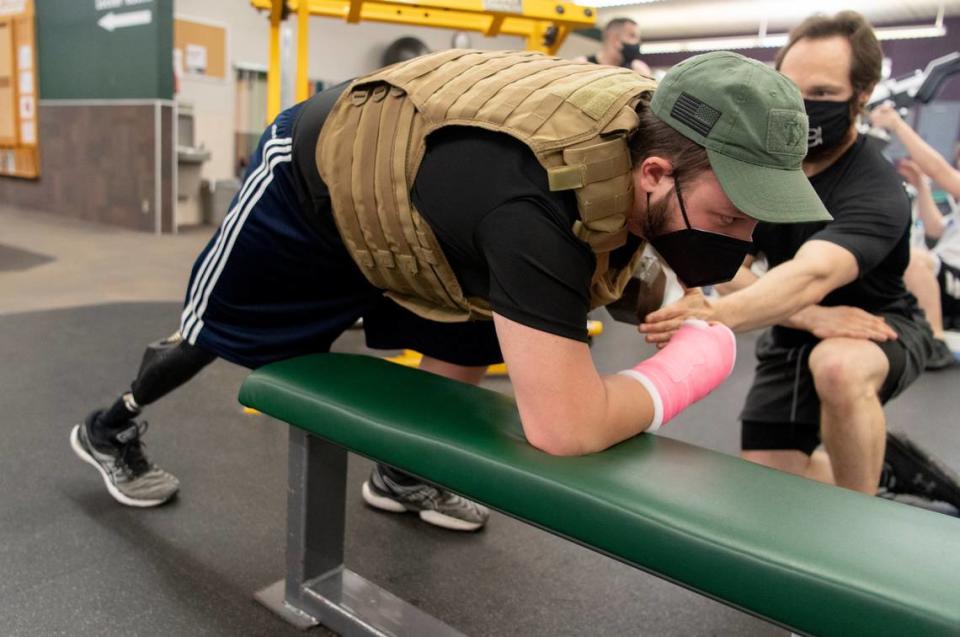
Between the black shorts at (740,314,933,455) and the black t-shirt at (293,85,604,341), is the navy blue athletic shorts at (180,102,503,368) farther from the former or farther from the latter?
the black shorts at (740,314,933,455)

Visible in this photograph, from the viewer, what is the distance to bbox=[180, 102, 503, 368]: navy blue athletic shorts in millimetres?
1284

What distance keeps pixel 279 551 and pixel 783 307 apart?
44.8 inches

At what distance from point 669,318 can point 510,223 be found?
1.55 feet

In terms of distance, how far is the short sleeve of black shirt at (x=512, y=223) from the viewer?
36.6 inches

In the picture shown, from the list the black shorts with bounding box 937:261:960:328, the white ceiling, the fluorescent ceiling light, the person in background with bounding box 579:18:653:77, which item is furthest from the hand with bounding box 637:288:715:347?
the white ceiling

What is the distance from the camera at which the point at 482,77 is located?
3.50 feet

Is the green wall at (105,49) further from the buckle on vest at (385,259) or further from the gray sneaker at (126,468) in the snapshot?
the buckle on vest at (385,259)

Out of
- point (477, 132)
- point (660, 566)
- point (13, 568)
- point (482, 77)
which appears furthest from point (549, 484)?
point (13, 568)

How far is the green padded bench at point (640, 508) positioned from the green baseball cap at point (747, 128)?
1.14ft

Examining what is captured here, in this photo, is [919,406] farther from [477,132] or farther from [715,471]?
[477,132]

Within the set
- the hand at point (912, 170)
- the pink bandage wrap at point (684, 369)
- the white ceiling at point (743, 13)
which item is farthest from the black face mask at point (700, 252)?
the white ceiling at point (743, 13)

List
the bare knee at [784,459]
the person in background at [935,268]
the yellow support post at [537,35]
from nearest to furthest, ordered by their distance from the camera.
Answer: the bare knee at [784,459]
the yellow support post at [537,35]
the person in background at [935,268]

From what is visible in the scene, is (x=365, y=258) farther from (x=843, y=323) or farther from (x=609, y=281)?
(x=843, y=323)

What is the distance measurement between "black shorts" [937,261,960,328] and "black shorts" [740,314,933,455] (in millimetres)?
2505
